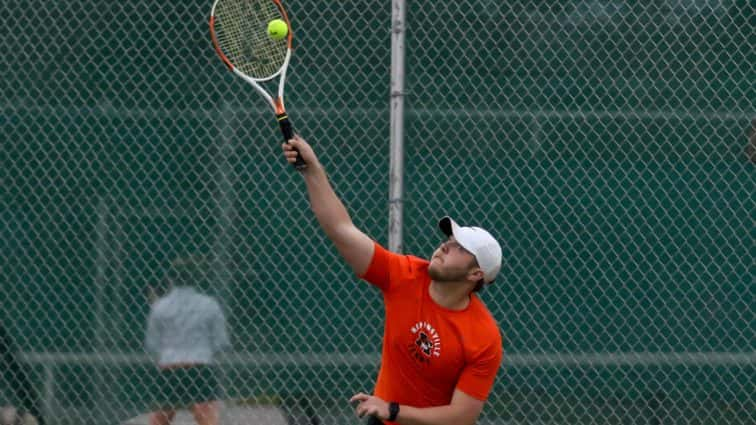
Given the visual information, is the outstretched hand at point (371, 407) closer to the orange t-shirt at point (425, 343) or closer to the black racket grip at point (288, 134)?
the orange t-shirt at point (425, 343)

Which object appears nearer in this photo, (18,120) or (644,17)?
(644,17)

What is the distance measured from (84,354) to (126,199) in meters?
0.70

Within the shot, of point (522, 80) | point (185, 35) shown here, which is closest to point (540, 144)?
point (522, 80)

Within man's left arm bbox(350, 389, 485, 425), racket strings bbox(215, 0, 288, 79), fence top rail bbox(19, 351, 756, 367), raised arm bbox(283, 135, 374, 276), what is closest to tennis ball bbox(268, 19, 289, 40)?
racket strings bbox(215, 0, 288, 79)

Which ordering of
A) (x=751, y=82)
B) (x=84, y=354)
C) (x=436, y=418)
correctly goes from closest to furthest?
(x=436, y=418) < (x=751, y=82) < (x=84, y=354)

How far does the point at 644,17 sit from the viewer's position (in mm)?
5055

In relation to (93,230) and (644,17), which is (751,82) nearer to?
(644,17)

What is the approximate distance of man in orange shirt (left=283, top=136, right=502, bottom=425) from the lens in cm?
382

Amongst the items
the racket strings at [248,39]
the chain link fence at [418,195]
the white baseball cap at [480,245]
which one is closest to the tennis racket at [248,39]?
the racket strings at [248,39]

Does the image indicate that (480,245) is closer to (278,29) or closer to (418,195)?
(278,29)

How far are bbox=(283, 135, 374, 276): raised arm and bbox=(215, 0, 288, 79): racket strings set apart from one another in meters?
0.90

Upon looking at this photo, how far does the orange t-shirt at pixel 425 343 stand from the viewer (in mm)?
3854

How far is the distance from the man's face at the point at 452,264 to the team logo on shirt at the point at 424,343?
0.52 feet

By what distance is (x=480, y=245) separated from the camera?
12.8 feet
